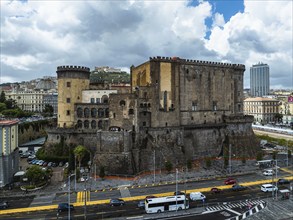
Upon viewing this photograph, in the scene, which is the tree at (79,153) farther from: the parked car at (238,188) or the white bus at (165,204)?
the parked car at (238,188)

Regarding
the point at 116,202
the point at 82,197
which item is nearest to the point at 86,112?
the point at 82,197

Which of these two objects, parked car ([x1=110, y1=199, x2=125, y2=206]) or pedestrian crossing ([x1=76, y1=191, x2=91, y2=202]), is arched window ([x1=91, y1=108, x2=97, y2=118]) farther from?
parked car ([x1=110, y1=199, x2=125, y2=206])

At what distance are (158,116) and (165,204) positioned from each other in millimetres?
30555

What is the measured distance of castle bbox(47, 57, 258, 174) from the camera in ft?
222

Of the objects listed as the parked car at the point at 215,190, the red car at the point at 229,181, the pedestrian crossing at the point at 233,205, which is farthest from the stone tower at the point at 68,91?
the pedestrian crossing at the point at 233,205

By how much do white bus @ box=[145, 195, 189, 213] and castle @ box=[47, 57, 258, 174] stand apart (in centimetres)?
1978

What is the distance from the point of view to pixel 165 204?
45.2 m

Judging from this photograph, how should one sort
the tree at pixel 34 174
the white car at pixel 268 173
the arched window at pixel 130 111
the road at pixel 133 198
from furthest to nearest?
the arched window at pixel 130 111 < the white car at pixel 268 173 < the tree at pixel 34 174 < the road at pixel 133 198

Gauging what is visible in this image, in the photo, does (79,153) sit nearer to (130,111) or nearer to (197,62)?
(130,111)

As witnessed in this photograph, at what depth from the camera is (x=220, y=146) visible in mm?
83625

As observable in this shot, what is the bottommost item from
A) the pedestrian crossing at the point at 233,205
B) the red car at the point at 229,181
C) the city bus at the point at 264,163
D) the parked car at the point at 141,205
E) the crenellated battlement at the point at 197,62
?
the pedestrian crossing at the point at 233,205

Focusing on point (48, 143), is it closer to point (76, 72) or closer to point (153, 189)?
point (76, 72)

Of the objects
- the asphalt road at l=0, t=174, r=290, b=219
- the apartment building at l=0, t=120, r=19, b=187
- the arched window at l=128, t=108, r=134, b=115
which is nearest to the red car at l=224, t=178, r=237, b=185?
the asphalt road at l=0, t=174, r=290, b=219

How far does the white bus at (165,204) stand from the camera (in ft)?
145
